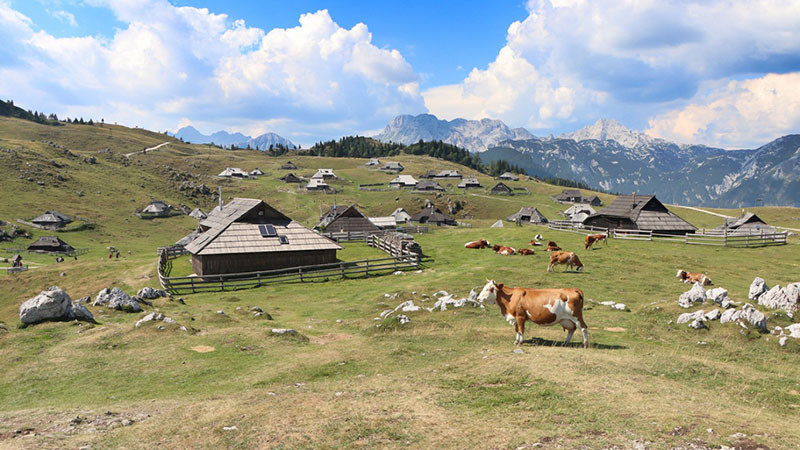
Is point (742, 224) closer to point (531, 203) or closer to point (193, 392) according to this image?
point (531, 203)

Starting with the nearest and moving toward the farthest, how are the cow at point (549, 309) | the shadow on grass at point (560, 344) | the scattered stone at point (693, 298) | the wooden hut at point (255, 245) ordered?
the cow at point (549, 309) → the shadow on grass at point (560, 344) → the scattered stone at point (693, 298) → the wooden hut at point (255, 245)

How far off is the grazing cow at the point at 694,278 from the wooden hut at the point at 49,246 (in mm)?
74957

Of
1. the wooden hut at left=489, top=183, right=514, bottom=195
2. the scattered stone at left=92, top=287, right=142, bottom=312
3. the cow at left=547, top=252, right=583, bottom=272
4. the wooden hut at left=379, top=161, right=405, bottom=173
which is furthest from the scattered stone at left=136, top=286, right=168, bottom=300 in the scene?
the wooden hut at left=379, top=161, right=405, bottom=173

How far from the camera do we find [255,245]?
3616 centimetres

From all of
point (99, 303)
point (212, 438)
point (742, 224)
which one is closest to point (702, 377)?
point (212, 438)

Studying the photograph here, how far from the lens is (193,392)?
11133 millimetres

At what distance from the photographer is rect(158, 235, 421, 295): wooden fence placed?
30984 mm

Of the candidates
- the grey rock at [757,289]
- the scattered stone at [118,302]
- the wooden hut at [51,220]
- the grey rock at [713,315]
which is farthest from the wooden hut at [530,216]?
the wooden hut at [51,220]

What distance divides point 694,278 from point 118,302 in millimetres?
33793

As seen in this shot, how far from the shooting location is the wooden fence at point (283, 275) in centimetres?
3098

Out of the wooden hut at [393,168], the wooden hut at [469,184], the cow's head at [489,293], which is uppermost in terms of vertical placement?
the wooden hut at [393,168]

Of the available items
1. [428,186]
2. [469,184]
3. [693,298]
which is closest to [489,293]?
[693,298]

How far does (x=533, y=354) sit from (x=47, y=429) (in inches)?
486

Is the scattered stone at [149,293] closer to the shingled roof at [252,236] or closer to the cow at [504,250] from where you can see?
the shingled roof at [252,236]
